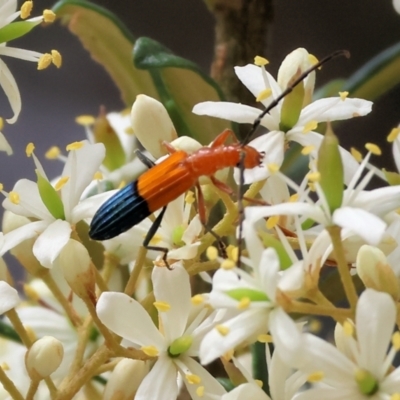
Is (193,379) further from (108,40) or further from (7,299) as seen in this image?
(108,40)

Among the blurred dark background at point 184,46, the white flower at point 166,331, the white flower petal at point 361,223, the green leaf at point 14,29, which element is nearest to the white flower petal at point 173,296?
the white flower at point 166,331

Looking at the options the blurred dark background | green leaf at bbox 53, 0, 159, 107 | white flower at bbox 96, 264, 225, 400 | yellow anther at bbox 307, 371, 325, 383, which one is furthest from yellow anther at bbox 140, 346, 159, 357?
the blurred dark background

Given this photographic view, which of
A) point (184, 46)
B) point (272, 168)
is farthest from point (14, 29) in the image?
point (184, 46)

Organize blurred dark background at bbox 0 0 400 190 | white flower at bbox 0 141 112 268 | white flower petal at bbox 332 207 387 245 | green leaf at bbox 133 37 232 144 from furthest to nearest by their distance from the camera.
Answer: blurred dark background at bbox 0 0 400 190
green leaf at bbox 133 37 232 144
white flower at bbox 0 141 112 268
white flower petal at bbox 332 207 387 245

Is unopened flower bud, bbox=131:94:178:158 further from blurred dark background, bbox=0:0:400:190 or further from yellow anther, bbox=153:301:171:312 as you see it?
blurred dark background, bbox=0:0:400:190

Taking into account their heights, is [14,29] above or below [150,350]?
above

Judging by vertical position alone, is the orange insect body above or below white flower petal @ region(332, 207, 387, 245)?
above

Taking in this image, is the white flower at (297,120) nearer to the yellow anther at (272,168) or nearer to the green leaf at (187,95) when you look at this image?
the yellow anther at (272,168)
